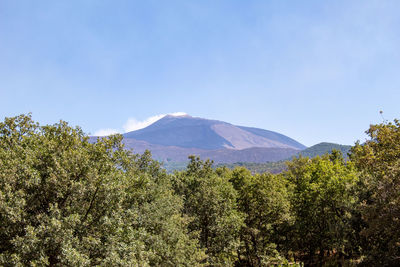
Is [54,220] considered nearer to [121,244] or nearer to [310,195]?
[121,244]

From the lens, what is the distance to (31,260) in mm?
14359

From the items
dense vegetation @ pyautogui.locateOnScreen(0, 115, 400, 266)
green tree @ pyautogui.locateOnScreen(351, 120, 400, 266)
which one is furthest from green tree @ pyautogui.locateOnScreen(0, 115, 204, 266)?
green tree @ pyautogui.locateOnScreen(351, 120, 400, 266)

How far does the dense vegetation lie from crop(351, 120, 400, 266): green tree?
3.3 inches

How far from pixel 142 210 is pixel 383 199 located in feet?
66.7

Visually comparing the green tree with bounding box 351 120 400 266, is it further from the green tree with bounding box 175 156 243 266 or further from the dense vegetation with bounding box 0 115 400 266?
the green tree with bounding box 175 156 243 266

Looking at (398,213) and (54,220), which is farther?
(398,213)

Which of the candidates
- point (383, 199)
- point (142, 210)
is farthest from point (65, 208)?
point (383, 199)

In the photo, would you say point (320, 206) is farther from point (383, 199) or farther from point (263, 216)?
point (383, 199)

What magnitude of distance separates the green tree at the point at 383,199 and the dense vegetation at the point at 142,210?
8cm

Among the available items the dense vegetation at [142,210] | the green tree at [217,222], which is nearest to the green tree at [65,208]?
the dense vegetation at [142,210]

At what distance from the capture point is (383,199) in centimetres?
1928

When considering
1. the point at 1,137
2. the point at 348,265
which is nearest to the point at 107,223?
the point at 1,137

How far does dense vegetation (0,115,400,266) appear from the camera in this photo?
1541 cm

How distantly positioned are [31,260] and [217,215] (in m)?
22.4
